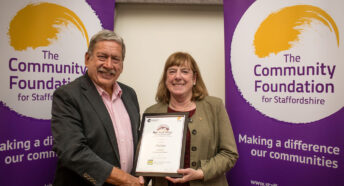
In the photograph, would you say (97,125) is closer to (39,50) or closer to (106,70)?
(106,70)

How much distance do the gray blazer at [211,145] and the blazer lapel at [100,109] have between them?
581 millimetres

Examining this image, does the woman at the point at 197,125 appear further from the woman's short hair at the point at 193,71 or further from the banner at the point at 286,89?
the banner at the point at 286,89

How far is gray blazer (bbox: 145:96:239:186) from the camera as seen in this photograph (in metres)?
1.83

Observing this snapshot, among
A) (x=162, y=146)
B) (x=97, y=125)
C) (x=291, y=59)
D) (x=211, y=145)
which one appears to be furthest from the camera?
(x=291, y=59)

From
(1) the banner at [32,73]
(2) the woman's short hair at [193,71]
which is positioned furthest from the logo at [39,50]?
(2) the woman's short hair at [193,71]

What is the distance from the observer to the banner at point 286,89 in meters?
1.96

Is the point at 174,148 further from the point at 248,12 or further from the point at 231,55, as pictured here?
the point at 248,12

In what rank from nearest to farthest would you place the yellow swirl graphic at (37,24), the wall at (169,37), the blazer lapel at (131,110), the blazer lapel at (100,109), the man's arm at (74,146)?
the man's arm at (74,146) < the blazer lapel at (100,109) < the blazer lapel at (131,110) < the yellow swirl graphic at (37,24) < the wall at (169,37)

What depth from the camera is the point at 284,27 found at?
212 centimetres

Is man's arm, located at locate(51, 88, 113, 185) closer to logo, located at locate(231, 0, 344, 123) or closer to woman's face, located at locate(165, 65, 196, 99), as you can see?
woman's face, located at locate(165, 65, 196, 99)

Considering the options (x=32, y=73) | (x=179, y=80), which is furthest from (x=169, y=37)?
(x=32, y=73)

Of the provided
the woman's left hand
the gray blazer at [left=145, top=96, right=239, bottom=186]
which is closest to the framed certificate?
the woman's left hand

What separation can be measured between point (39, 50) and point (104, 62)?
0.82m

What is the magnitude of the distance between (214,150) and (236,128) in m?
0.61
